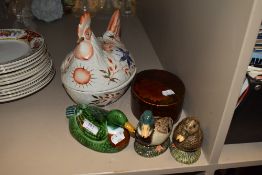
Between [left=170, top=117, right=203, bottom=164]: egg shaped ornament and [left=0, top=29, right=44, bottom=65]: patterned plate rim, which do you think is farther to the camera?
[left=0, top=29, right=44, bottom=65]: patterned plate rim

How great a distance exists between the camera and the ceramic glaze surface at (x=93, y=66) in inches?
22.0

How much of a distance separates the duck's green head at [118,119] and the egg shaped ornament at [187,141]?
0.27 ft

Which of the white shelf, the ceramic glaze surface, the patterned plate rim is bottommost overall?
the white shelf

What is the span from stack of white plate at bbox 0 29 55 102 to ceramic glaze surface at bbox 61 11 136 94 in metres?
0.07

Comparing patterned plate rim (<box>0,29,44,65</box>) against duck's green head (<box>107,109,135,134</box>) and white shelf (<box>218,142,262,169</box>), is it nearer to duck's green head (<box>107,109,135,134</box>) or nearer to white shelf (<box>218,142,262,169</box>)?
duck's green head (<box>107,109,135,134</box>)

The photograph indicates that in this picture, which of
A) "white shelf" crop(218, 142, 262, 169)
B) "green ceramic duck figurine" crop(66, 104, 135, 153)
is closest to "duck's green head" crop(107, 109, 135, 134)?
"green ceramic duck figurine" crop(66, 104, 135, 153)

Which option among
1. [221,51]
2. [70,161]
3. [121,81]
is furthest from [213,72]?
[70,161]

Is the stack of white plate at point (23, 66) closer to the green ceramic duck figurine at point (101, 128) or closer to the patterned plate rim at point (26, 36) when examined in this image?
the patterned plate rim at point (26, 36)

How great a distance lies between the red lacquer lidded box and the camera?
585 millimetres

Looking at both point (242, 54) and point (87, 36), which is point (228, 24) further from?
point (87, 36)

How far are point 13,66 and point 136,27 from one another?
0.48 meters

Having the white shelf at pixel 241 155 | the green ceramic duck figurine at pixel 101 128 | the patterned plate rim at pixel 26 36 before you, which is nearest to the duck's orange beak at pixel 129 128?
the green ceramic duck figurine at pixel 101 128

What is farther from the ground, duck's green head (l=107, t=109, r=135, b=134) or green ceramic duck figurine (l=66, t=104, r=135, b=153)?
duck's green head (l=107, t=109, r=135, b=134)

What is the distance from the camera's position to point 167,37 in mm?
767
